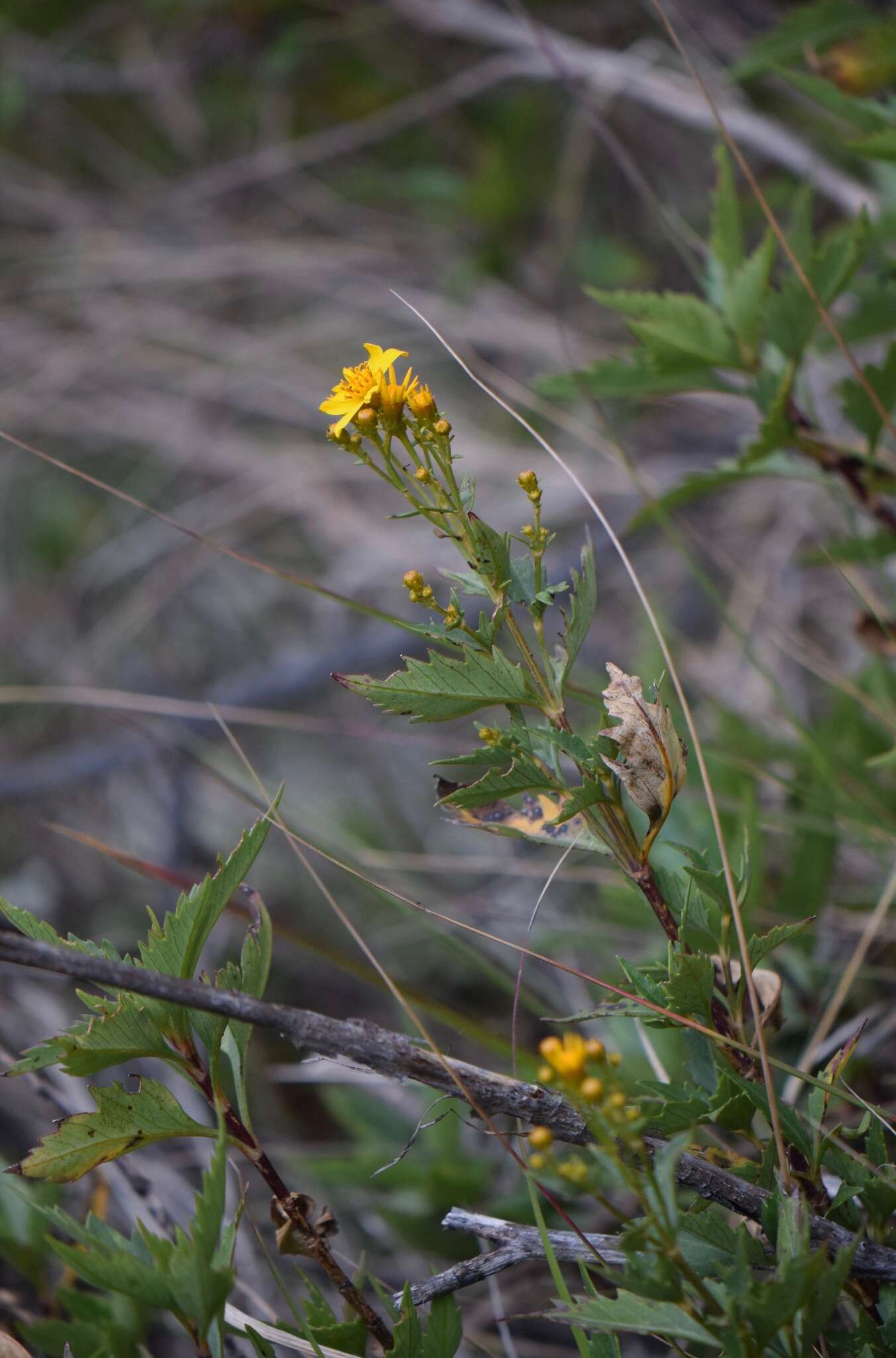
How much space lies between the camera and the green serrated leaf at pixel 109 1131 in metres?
0.65

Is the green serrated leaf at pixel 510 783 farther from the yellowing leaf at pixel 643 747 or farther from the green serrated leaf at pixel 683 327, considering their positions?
the green serrated leaf at pixel 683 327

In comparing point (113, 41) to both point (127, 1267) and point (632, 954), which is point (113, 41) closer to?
point (632, 954)

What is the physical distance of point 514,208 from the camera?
2.46m

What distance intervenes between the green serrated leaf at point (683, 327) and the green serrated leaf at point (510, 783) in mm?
597

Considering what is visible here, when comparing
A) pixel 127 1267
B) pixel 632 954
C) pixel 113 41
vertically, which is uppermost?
pixel 113 41

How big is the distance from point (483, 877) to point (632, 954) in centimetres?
83

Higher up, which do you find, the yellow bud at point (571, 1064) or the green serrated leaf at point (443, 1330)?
the yellow bud at point (571, 1064)

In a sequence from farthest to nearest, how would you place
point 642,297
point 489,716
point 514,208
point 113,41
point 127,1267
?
point 113,41 → point 514,208 → point 489,716 → point 642,297 → point 127,1267

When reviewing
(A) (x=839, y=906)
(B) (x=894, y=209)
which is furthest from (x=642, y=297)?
(A) (x=839, y=906)

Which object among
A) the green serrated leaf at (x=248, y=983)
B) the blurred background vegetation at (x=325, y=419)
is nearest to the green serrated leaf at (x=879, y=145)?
the blurred background vegetation at (x=325, y=419)

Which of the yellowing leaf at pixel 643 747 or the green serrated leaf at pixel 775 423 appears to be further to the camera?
the green serrated leaf at pixel 775 423

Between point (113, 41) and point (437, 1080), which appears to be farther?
point (113, 41)

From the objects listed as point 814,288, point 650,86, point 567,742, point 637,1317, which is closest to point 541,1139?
point 637,1317

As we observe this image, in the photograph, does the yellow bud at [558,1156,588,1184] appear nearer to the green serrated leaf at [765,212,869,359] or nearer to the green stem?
the green stem
